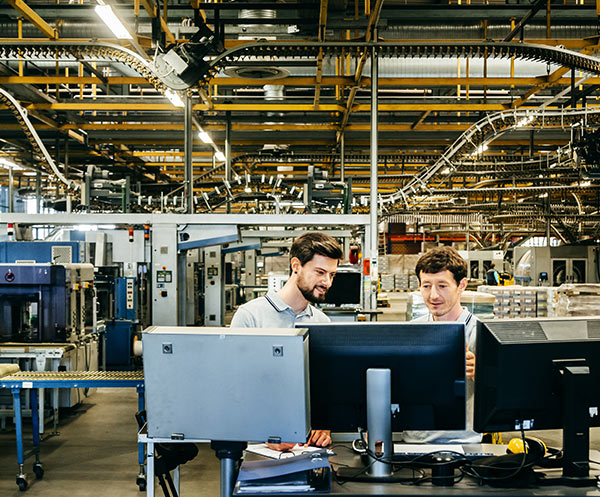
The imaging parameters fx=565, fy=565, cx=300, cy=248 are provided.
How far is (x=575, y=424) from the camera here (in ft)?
6.46

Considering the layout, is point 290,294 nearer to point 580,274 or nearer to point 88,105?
point 88,105

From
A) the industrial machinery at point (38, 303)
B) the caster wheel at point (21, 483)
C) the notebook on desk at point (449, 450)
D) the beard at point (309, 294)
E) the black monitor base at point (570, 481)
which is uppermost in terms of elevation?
the beard at point (309, 294)

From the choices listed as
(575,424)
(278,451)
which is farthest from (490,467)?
(278,451)

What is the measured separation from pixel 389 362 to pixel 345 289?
5889mm

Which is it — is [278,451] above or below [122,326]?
above

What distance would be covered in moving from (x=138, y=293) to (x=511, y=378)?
7167 millimetres

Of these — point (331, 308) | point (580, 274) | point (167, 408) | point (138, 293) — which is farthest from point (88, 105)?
point (580, 274)

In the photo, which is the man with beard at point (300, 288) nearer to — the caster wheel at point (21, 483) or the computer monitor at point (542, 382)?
the computer monitor at point (542, 382)

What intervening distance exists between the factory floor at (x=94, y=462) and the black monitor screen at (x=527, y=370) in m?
1.98

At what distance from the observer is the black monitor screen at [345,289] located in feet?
25.5

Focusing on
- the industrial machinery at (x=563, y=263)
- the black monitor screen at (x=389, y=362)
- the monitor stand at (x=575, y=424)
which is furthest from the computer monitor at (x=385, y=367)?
the industrial machinery at (x=563, y=263)

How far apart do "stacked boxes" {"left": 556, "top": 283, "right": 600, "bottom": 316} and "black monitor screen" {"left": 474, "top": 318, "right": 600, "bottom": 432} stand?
916cm

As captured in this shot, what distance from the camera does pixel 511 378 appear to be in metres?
1.94

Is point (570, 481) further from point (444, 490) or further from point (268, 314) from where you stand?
point (268, 314)
